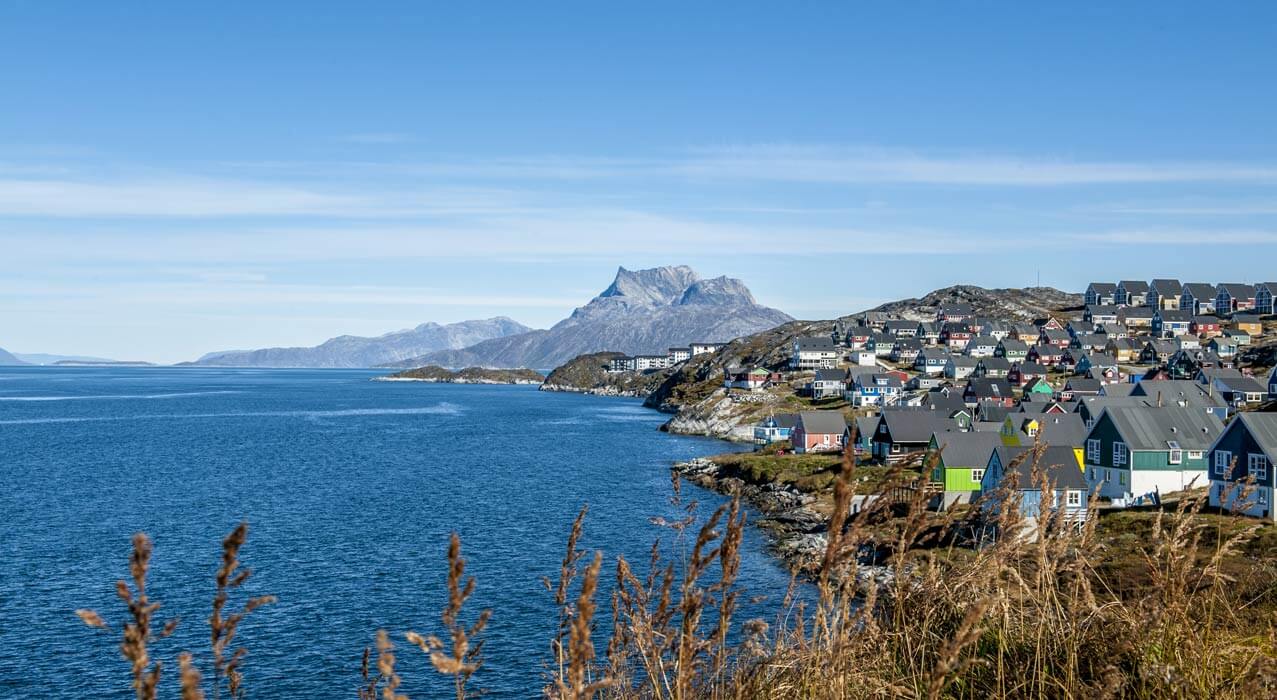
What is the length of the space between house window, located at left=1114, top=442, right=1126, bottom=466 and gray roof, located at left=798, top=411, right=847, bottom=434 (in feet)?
139

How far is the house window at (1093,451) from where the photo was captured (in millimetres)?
58469

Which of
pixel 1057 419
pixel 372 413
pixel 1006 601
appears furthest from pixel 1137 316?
pixel 1006 601

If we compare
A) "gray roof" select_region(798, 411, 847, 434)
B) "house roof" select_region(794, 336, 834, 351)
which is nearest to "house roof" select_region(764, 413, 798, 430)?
"gray roof" select_region(798, 411, 847, 434)

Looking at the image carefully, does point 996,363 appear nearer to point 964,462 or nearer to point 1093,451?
point 1093,451

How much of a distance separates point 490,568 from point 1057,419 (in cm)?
4318

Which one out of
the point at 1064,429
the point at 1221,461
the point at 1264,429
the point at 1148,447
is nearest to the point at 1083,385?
the point at 1064,429

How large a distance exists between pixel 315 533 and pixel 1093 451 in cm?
5003

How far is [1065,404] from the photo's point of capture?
97.7m

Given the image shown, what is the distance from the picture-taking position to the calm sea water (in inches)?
1363

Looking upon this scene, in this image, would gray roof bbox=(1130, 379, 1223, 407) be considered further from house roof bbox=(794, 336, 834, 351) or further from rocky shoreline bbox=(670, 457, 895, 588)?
house roof bbox=(794, 336, 834, 351)

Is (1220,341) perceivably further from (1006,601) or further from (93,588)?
(1006,601)

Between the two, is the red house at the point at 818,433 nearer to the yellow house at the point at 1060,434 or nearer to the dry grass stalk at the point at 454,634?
the yellow house at the point at 1060,434

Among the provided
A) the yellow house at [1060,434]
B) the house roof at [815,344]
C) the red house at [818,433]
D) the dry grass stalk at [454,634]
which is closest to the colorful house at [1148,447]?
the yellow house at [1060,434]

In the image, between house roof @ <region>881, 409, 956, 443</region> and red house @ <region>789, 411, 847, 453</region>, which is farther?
red house @ <region>789, 411, 847, 453</region>
